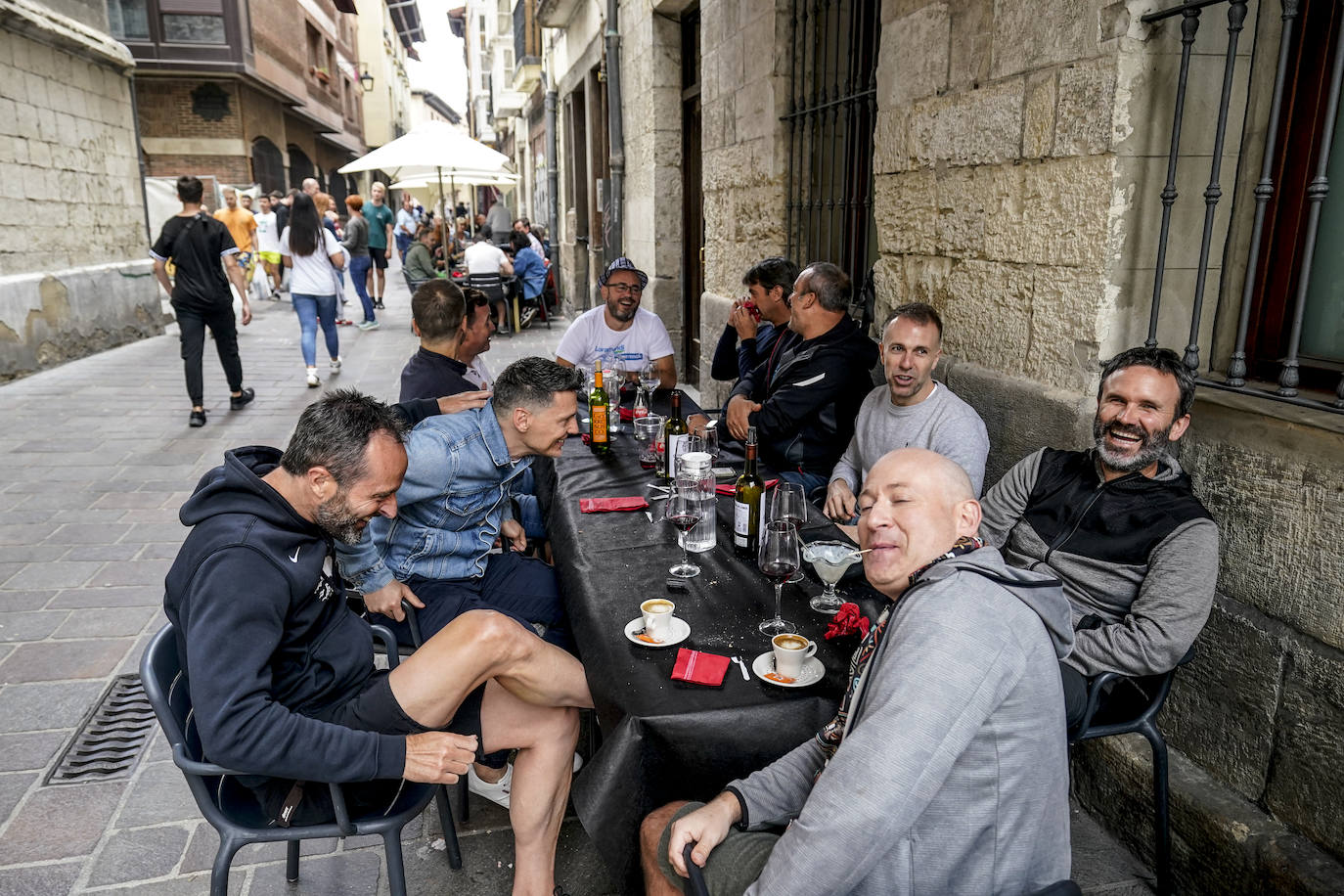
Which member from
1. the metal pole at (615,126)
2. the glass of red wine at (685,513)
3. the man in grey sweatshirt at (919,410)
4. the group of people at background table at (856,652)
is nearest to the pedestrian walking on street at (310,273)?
the metal pole at (615,126)

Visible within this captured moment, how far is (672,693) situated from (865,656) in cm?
44

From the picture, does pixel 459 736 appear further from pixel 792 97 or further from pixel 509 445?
pixel 792 97

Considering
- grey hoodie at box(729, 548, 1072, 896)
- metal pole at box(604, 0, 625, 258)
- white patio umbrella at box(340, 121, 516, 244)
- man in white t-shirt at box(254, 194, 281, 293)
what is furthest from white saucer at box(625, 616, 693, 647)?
man in white t-shirt at box(254, 194, 281, 293)

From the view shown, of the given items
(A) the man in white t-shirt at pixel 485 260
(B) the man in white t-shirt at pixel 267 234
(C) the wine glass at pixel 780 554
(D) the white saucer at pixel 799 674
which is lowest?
(D) the white saucer at pixel 799 674

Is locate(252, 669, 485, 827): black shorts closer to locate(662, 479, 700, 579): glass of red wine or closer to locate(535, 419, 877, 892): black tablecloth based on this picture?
locate(535, 419, 877, 892): black tablecloth

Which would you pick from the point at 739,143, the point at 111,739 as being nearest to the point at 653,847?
the point at 111,739

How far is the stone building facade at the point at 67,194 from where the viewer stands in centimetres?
912

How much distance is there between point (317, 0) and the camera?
27.2m

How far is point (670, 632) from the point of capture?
212 centimetres

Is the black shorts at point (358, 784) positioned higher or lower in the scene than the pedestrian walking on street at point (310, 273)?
lower

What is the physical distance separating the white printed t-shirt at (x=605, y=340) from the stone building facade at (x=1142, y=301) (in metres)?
1.81

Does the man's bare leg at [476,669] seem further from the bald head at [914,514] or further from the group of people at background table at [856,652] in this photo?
the bald head at [914,514]

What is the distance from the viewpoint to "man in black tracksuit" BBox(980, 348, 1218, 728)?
2242mm

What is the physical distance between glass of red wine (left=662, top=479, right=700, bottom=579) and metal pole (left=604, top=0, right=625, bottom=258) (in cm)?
865
